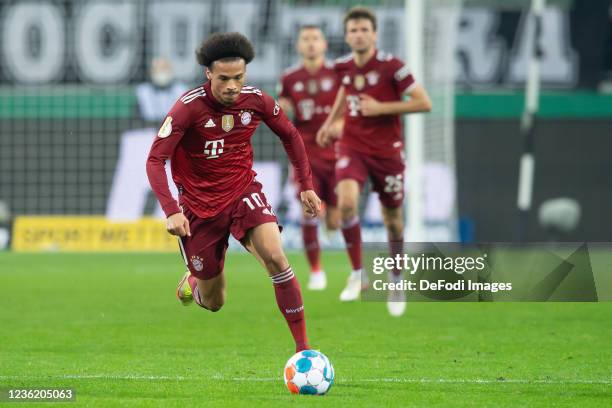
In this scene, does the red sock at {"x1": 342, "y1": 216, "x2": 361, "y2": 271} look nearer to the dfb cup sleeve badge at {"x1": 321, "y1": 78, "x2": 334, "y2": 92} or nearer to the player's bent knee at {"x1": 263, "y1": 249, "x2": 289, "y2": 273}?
the dfb cup sleeve badge at {"x1": 321, "y1": 78, "x2": 334, "y2": 92}

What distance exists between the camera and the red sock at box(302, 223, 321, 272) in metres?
13.5

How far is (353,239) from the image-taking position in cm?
1199

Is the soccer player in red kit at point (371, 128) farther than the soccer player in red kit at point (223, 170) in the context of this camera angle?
Yes

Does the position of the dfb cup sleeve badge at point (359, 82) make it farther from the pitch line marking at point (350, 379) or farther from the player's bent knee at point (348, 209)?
the pitch line marking at point (350, 379)

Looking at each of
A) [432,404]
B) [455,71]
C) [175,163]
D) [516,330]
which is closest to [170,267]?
[455,71]

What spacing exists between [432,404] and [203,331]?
12.5 ft

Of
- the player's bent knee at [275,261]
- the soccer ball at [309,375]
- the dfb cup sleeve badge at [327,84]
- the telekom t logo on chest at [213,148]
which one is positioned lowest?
the soccer ball at [309,375]

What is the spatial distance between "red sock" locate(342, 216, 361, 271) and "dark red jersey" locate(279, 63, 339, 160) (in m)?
1.75

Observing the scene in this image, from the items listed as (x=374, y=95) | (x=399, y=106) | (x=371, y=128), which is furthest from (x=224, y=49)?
(x=371, y=128)

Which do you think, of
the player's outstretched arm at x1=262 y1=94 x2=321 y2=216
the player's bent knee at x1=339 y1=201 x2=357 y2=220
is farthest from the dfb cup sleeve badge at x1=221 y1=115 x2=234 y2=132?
the player's bent knee at x1=339 y1=201 x2=357 y2=220

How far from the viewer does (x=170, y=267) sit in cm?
1694

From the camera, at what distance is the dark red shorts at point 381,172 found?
11.0 meters

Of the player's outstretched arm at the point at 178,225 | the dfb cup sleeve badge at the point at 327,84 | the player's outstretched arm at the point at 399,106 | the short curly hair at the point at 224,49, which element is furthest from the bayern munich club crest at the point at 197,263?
the dfb cup sleeve badge at the point at 327,84

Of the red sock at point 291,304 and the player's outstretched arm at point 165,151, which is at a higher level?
the player's outstretched arm at point 165,151
